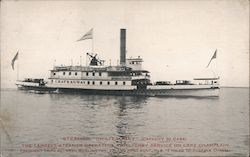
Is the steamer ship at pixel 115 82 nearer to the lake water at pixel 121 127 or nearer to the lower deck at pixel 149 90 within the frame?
the lower deck at pixel 149 90

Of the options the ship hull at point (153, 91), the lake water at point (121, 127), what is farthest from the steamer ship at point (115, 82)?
the lake water at point (121, 127)

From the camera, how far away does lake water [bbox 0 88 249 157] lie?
2.87 m

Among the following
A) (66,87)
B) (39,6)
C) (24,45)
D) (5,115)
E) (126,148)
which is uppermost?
(39,6)

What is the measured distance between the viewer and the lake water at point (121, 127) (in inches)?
113

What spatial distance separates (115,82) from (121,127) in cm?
52

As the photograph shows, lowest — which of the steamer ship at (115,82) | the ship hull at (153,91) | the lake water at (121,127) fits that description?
the lake water at (121,127)

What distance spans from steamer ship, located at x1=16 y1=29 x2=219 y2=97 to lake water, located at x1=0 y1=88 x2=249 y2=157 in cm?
12

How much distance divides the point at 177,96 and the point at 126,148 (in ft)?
2.62

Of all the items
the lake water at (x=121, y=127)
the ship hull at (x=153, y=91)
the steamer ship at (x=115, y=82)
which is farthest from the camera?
the ship hull at (x=153, y=91)

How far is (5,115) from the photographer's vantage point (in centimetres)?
298

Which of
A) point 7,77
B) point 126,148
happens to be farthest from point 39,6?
point 126,148

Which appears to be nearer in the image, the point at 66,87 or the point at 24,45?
the point at 24,45

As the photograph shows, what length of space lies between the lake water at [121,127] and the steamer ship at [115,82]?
12 cm

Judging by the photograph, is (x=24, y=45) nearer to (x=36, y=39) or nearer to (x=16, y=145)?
(x=36, y=39)
